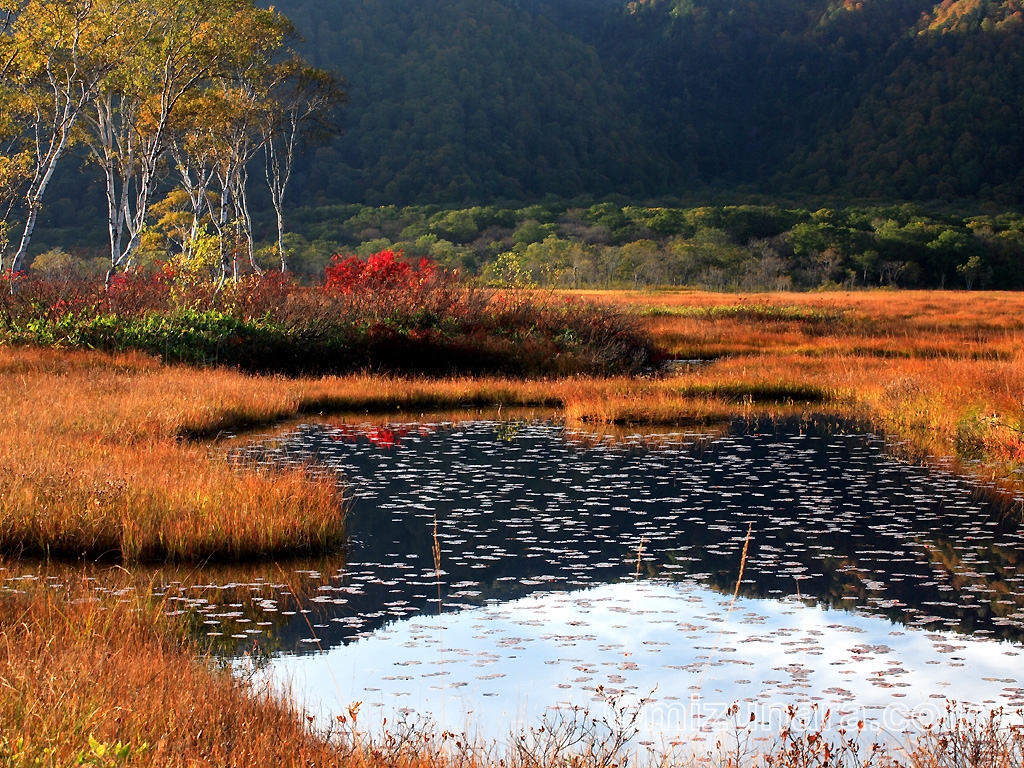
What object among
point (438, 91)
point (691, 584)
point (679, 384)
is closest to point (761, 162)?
point (438, 91)

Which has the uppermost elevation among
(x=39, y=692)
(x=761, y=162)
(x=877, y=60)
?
(x=877, y=60)

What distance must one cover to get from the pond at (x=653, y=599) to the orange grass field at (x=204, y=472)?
83 cm

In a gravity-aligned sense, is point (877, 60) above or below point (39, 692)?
above

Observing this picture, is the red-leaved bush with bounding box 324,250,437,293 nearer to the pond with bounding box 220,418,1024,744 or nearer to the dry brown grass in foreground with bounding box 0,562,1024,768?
the pond with bounding box 220,418,1024,744

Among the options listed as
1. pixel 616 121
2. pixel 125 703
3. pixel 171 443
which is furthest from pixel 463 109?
pixel 125 703

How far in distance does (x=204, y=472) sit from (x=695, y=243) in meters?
105

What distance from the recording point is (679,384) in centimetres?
2603

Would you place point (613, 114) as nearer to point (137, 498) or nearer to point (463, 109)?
point (463, 109)

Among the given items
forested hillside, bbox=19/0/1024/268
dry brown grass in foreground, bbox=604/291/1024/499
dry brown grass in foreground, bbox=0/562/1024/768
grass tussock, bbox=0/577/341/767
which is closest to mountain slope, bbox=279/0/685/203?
forested hillside, bbox=19/0/1024/268

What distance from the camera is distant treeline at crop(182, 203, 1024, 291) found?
10094 cm

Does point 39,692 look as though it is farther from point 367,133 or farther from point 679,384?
point 367,133

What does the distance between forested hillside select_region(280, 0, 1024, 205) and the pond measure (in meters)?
122

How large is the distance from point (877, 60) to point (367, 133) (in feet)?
308

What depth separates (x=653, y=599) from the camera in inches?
379
